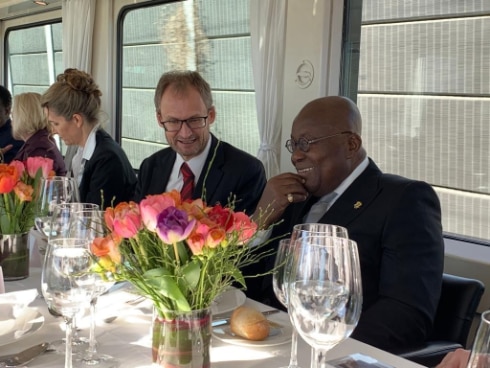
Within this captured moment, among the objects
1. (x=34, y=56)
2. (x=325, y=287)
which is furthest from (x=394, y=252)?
(x=34, y=56)

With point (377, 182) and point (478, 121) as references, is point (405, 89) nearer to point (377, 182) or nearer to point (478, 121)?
point (478, 121)

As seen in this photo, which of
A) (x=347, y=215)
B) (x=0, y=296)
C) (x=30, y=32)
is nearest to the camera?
(x=0, y=296)

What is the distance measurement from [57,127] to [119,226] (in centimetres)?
282

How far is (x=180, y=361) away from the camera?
1.05m

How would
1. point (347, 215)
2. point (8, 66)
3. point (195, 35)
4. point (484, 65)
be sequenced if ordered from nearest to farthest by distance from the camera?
point (347, 215) < point (484, 65) < point (195, 35) < point (8, 66)

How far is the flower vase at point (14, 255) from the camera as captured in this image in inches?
70.5

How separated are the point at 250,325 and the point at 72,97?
2.68m

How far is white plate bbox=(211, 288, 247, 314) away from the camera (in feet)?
4.94

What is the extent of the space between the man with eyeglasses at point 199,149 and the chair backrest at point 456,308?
1021 millimetres

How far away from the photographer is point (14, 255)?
71.1 inches

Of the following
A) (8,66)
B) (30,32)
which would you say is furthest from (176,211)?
(8,66)

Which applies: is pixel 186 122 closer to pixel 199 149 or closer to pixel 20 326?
pixel 199 149

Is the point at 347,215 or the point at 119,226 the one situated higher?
the point at 119,226

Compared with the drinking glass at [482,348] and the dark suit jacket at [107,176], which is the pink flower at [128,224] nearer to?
the drinking glass at [482,348]
